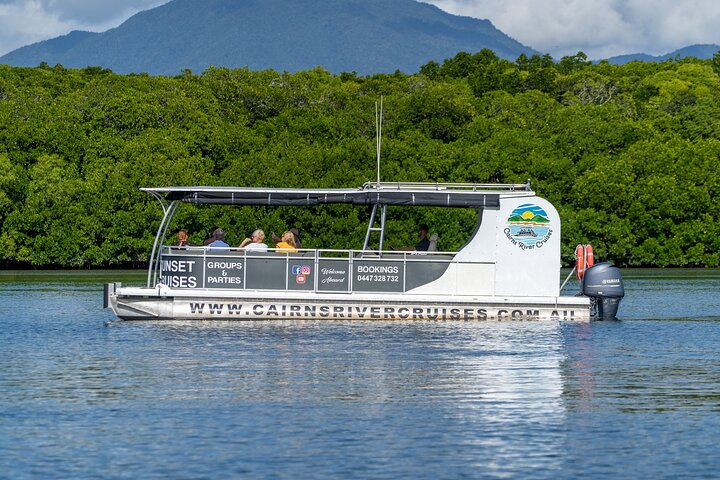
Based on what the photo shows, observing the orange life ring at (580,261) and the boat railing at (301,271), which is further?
the orange life ring at (580,261)

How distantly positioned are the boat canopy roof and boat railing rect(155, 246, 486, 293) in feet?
3.70

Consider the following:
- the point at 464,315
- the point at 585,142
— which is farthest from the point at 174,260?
the point at 585,142

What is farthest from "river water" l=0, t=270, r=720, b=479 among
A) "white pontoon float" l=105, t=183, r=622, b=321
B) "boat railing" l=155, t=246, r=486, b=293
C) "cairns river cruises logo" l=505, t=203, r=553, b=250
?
"cairns river cruises logo" l=505, t=203, r=553, b=250

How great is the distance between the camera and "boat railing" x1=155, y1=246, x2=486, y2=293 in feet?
96.2

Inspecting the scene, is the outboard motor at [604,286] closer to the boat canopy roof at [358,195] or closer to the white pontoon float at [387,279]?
the white pontoon float at [387,279]

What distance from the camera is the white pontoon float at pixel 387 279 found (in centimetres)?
2928

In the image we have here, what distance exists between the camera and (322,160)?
85.5 metres

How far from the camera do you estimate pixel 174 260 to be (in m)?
29.4

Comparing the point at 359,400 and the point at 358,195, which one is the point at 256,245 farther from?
the point at 359,400

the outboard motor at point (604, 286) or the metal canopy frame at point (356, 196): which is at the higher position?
the metal canopy frame at point (356, 196)

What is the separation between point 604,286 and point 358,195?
20.4 ft

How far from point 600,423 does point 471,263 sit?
466 inches

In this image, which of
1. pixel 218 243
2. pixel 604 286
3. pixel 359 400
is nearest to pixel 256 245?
pixel 218 243

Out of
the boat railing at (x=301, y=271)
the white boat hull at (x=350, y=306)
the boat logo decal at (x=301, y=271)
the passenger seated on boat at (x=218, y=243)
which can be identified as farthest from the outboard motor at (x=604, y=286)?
the passenger seated on boat at (x=218, y=243)
